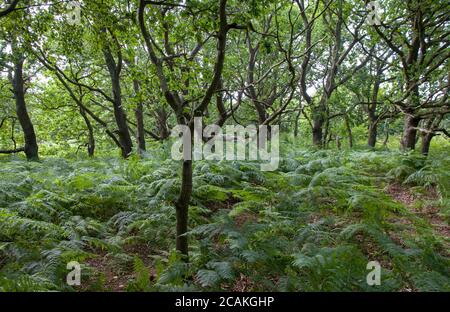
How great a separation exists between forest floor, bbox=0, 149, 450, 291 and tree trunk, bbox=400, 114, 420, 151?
90.5 inches

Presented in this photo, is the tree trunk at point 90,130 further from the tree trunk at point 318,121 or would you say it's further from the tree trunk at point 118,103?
the tree trunk at point 318,121

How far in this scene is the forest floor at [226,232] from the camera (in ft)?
10.7

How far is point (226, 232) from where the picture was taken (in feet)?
12.8

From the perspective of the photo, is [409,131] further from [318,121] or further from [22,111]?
[22,111]

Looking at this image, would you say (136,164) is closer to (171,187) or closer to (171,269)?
(171,187)

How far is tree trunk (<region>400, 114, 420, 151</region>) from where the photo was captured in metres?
9.32

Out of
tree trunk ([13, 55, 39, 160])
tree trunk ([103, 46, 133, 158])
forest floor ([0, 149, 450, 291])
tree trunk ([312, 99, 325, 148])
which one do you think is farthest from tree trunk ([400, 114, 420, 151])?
tree trunk ([13, 55, 39, 160])

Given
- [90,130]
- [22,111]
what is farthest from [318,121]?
[22,111]

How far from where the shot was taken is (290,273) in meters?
3.28

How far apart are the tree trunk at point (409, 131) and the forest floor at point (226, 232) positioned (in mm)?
2298

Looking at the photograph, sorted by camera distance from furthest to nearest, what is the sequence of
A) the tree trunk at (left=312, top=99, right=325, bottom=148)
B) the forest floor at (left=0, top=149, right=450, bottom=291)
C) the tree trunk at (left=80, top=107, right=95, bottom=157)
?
the tree trunk at (left=80, top=107, right=95, bottom=157), the tree trunk at (left=312, top=99, right=325, bottom=148), the forest floor at (left=0, top=149, right=450, bottom=291)

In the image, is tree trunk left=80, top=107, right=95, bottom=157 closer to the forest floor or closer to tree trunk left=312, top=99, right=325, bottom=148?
the forest floor
